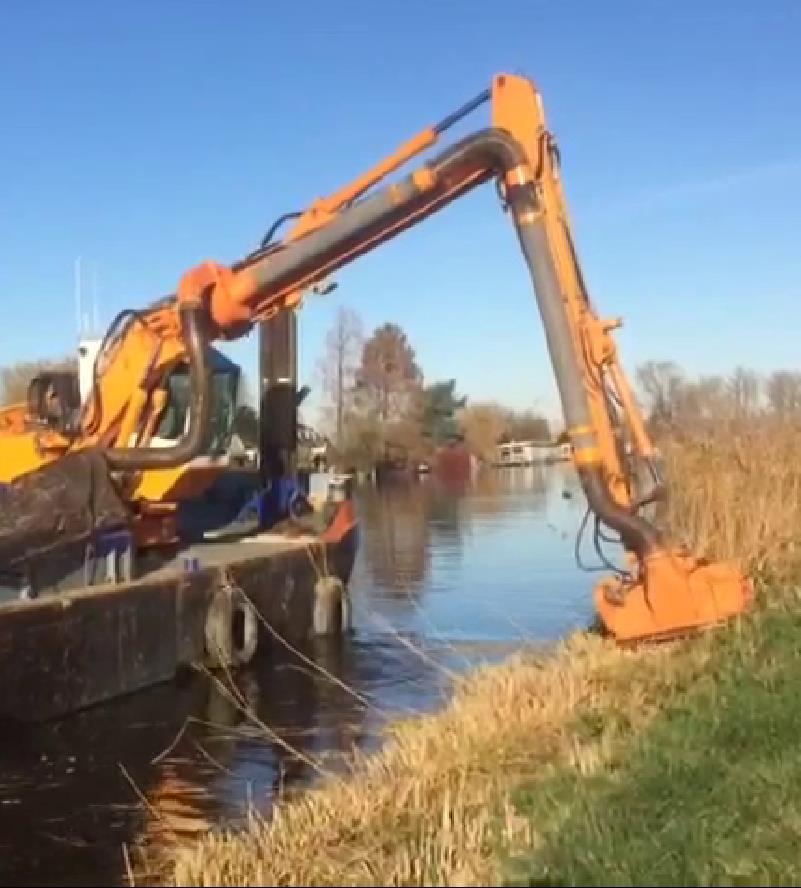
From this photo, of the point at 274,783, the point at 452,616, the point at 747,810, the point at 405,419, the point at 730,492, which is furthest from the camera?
the point at 405,419

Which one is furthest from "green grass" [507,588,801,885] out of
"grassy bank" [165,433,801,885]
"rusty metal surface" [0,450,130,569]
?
"rusty metal surface" [0,450,130,569]

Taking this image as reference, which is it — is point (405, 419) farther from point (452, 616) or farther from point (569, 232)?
point (569, 232)

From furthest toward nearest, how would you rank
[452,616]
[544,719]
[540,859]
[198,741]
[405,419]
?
[405,419] → [452,616] → [198,741] → [544,719] → [540,859]

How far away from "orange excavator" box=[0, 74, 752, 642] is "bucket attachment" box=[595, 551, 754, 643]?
0.01 metres

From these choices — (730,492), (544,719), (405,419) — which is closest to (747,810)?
(544,719)

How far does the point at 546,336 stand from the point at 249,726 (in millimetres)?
4600

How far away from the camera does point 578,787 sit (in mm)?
7578

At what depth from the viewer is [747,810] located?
7035 millimetres

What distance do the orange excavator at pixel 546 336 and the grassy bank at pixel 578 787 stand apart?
2.31 ft

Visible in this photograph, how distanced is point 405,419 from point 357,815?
9156cm

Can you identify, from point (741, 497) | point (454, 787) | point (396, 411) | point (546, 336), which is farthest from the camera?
point (396, 411)

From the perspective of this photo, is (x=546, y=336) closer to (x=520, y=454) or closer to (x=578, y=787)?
(x=578, y=787)

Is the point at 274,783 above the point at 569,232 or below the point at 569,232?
below

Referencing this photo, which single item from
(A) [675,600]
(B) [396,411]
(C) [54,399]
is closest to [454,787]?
(A) [675,600]
